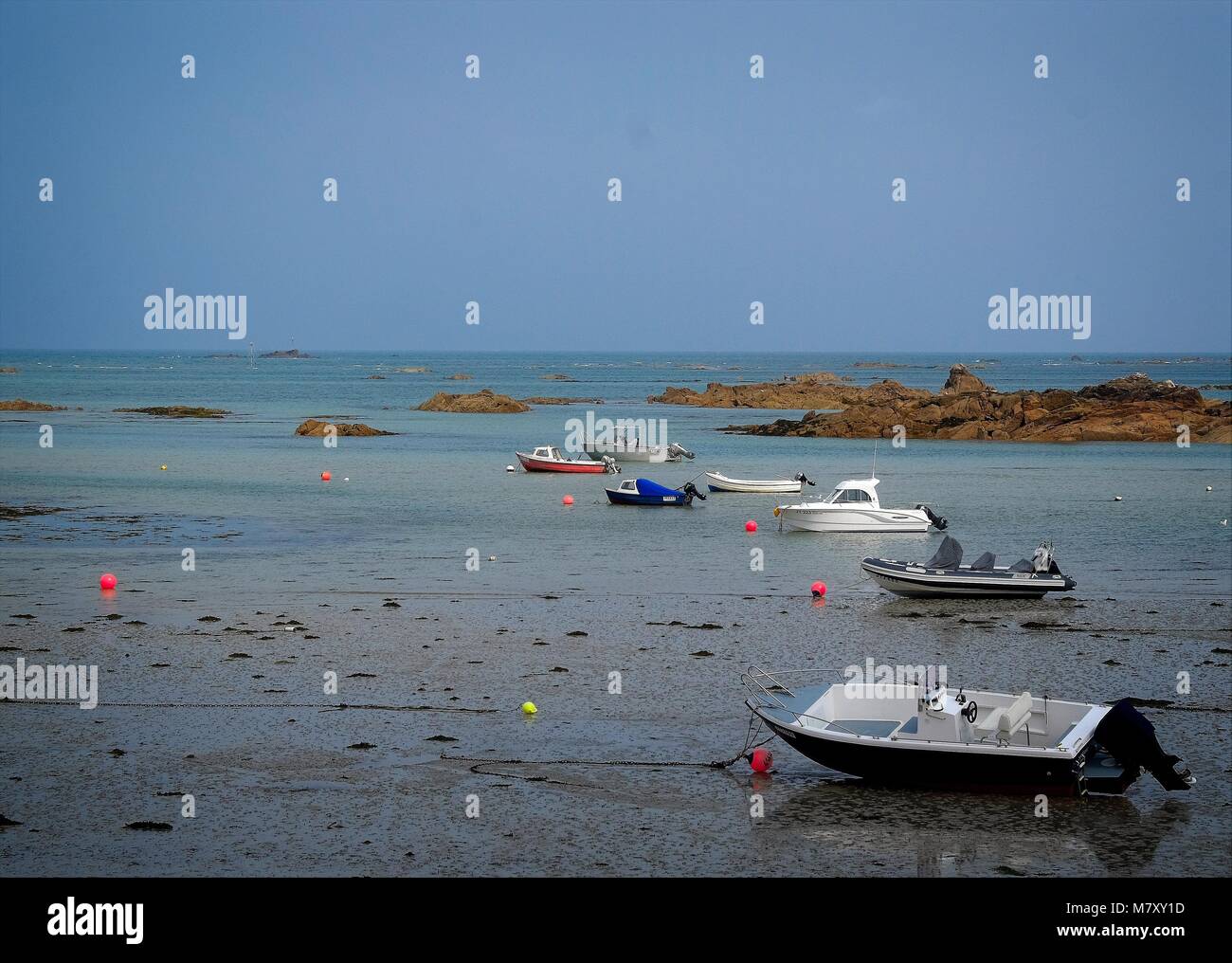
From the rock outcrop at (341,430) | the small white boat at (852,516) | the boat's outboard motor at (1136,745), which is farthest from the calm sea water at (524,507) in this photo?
the boat's outboard motor at (1136,745)

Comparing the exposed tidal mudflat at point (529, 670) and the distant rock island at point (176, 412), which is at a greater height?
the distant rock island at point (176, 412)

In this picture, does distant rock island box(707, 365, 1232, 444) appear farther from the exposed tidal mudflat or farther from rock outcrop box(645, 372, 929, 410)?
the exposed tidal mudflat

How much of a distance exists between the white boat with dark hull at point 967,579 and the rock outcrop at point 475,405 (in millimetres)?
85808

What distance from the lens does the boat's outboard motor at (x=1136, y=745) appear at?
50.4 feet

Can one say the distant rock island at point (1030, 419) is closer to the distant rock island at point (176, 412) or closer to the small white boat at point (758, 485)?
the small white boat at point (758, 485)

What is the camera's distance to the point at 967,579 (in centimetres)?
2877

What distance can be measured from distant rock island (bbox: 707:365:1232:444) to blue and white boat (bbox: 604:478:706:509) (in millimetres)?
41068

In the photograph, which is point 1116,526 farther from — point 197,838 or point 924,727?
point 197,838

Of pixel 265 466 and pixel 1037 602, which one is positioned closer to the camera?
pixel 1037 602

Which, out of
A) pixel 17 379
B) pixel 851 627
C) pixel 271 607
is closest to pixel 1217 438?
pixel 851 627

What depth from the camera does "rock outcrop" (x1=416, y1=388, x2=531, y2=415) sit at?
114 m

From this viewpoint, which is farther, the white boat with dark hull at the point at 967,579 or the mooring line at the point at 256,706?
the white boat with dark hull at the point at 967,579
